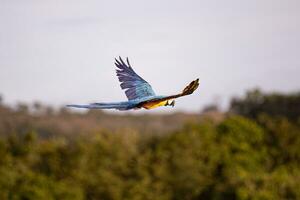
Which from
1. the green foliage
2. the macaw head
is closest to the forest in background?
the green foliage

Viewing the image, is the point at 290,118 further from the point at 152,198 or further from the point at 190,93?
the point at 190,93

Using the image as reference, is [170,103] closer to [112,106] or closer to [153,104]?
[153,104]

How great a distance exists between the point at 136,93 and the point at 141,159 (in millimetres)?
39479

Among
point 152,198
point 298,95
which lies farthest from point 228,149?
point 298,95

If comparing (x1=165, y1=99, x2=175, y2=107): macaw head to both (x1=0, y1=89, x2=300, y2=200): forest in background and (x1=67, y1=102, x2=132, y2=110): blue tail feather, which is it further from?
(x1=0, y1=89, x2=300, y2=200): forest in background

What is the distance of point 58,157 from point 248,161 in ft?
33.7

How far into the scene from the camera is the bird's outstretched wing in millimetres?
7758

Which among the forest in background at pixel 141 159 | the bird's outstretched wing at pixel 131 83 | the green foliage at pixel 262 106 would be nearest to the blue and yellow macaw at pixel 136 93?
the bird's outstretched wing at pixel 131 83

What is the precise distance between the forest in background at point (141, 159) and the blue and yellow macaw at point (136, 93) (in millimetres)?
34986

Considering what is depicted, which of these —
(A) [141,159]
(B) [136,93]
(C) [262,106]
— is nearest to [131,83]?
(B) [136,93]

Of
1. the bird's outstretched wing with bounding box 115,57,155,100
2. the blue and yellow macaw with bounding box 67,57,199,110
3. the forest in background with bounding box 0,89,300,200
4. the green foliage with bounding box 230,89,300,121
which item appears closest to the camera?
the blue and yellow macaw with bounding box 67,57,199,110

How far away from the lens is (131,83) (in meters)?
8.14

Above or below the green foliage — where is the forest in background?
below

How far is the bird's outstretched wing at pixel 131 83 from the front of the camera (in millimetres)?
7758
